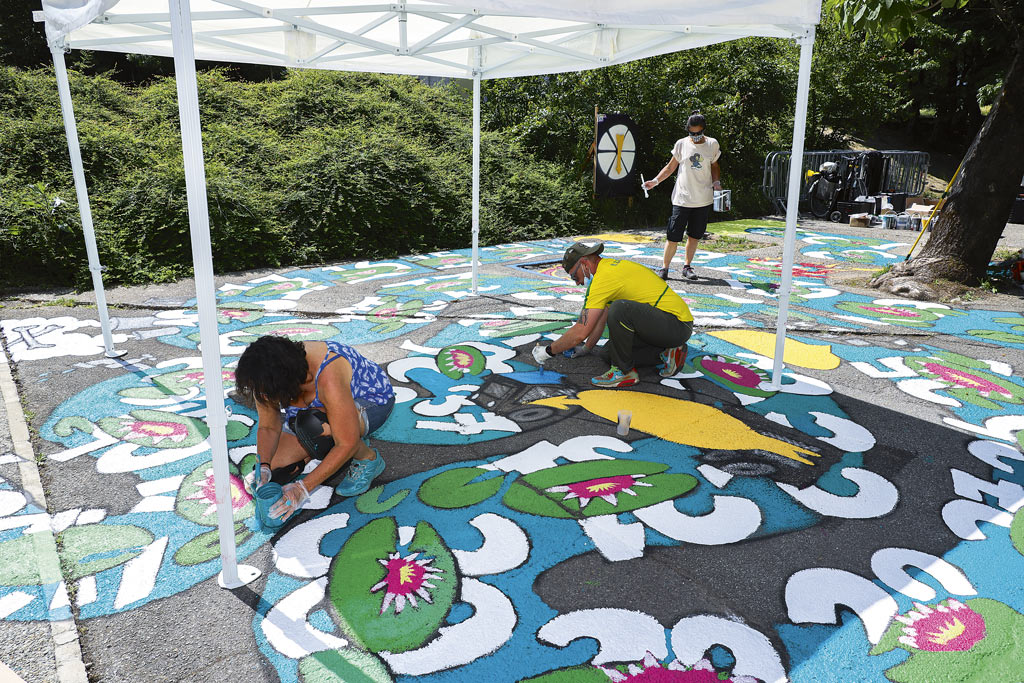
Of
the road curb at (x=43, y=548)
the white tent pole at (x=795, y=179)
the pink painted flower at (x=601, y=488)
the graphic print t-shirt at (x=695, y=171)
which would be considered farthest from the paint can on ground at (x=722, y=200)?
the road curb at (x=43, y=548)

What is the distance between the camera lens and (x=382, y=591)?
107 inches

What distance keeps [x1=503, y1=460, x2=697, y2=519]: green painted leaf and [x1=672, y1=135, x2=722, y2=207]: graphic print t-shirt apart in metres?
4.90

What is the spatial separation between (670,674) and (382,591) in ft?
3.83

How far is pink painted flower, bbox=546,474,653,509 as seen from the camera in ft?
11.1

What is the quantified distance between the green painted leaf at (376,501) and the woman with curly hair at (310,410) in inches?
2.0

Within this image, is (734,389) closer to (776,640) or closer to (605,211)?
(776,640)

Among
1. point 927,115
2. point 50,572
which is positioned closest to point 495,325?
point 50,572

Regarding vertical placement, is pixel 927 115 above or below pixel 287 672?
above

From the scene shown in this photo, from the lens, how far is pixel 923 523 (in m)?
3.16

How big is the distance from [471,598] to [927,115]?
3515 centimetres

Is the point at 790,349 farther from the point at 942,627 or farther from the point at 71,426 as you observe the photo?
the point at 71,426

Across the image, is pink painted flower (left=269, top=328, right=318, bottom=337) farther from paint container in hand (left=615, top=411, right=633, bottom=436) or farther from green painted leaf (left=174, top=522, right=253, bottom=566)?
paint container in hand (left=615, top=411, right=633, bottom=436)

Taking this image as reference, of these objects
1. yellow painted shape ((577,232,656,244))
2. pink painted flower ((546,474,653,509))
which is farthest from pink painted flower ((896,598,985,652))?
yellow painted shape ((577,232,656,244))

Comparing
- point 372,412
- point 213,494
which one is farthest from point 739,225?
point 213,494
